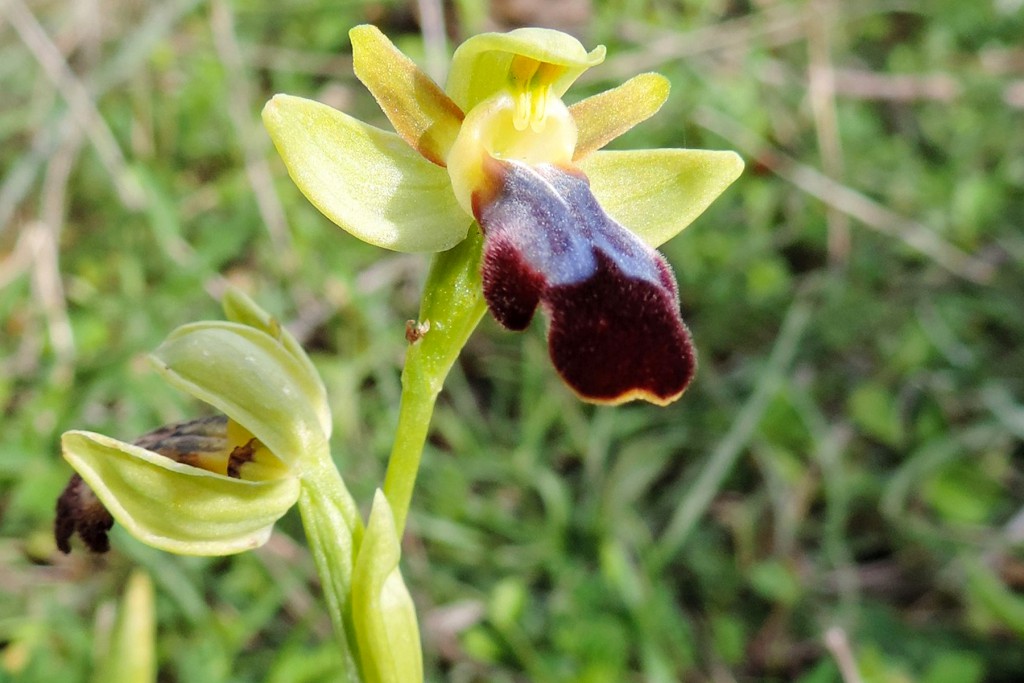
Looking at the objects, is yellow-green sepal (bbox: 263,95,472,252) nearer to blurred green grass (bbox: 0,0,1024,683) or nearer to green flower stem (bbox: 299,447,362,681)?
green flower stem (bbox: 299,447,362,681)

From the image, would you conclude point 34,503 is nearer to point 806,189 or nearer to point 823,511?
point 823,511

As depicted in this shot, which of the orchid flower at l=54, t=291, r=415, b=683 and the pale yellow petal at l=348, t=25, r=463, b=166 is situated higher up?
the pale yellow petal at l=348, t=25, r=463, b=166

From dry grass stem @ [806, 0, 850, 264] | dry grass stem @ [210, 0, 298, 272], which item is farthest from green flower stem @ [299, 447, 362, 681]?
dry grass stem @ [806, 0, 850, 264]

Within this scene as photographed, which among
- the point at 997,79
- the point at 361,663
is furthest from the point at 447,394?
the point at 997,79

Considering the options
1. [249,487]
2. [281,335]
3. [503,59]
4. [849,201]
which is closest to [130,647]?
[249,487]

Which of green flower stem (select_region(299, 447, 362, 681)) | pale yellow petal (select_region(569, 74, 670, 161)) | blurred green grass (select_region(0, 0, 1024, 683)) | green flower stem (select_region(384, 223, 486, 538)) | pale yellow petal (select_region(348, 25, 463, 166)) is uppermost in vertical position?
pale yellow petal (select_region(348, 25, 463, 166))

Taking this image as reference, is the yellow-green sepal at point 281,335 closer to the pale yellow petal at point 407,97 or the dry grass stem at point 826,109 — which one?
the pale yellow petal at point 407,97

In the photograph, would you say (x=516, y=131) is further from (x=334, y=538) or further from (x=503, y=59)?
(x=334, y=538)
